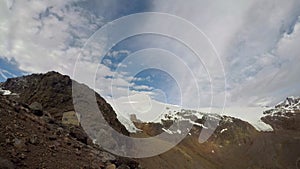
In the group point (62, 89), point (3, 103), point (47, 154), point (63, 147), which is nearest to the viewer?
point (47, 154)

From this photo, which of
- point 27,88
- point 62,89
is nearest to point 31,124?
point 62,89

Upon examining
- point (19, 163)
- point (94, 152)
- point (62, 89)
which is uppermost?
point (62, 89)

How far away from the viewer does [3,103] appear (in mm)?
17922

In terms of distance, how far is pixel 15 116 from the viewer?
55.0ft

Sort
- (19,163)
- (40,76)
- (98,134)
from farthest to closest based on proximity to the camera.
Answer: (40,76)
(98,134)
(19,163)

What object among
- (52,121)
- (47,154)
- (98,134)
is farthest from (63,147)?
(98,134)

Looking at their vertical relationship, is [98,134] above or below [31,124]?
above

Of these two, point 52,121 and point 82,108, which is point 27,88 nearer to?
point 82,108

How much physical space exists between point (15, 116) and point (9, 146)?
12.8ft

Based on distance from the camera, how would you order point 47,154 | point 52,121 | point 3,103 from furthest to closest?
point 52,121
point 3,103
point 47,154

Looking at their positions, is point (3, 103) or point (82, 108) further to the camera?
point (82, 108)

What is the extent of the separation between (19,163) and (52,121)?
8.16 meters

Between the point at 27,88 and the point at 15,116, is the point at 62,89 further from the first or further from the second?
the point at 15,116

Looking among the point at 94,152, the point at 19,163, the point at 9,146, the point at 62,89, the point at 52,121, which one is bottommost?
the point at 19,163
